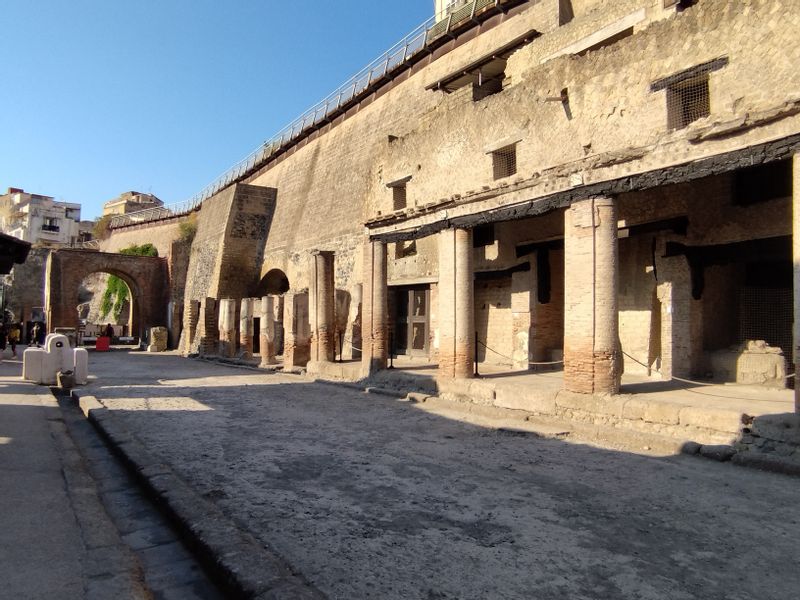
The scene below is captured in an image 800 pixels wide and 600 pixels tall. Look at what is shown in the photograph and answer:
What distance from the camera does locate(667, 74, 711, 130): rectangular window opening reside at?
766cm

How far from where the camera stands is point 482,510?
442cm

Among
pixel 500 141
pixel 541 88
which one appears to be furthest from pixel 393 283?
pixel 541 88

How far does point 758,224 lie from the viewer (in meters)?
9.41

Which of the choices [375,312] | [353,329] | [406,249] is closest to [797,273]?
[375,312]

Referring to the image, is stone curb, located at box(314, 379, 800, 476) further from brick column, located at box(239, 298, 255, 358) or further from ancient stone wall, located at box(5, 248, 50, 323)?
ancient stone wall, located at box(5, 248, 50, 323)

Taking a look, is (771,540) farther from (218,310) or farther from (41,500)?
(218,310)

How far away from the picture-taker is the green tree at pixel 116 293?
40.4 m

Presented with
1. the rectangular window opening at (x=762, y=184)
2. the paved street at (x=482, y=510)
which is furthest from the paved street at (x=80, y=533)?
the rectangular window opening at (x=762, y=184)

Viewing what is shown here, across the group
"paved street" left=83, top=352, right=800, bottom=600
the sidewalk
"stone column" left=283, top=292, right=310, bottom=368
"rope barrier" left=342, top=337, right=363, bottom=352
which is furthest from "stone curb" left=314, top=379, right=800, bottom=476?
"rope barrier" left=342, top=337, right=363, bottom=352

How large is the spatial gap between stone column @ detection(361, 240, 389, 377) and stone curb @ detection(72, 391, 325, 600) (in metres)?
7.69

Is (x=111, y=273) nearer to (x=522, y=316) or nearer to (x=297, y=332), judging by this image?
(x=297, y=332)

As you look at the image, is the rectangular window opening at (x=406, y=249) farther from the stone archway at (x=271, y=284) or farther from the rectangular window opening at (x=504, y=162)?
the stone archway at (x=271, y=284)

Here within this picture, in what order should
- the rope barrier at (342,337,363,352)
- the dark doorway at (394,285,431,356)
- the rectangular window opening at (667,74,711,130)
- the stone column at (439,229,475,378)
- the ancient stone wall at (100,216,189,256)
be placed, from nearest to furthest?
the rectangular window opening at (667,74,711,130) < the stone column at (439,229,475,378) < the dark doorway at (394,285,431,356) < the rope barrier at (342,337,363,352) < the ancient stone wall at (100,216,189,256)

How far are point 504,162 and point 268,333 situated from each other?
419 inches
